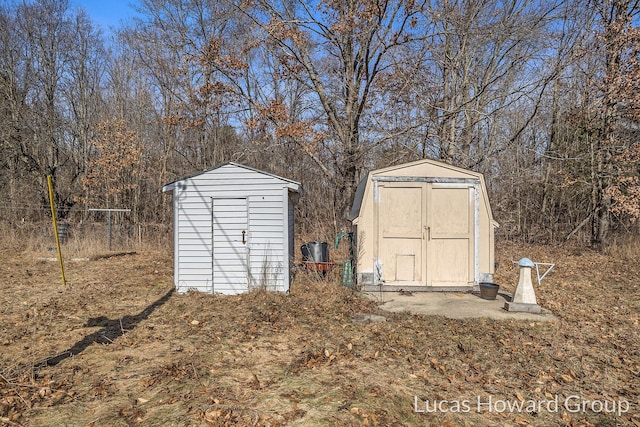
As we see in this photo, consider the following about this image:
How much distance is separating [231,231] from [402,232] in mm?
3331

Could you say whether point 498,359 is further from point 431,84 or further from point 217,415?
point 431,84

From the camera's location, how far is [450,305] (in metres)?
6.70

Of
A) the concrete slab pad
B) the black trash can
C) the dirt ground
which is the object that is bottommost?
the dirt ground

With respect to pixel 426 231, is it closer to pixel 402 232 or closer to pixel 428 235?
pixel 428 235

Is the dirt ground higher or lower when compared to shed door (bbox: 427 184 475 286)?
lower

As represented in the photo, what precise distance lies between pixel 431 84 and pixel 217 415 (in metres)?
14.0

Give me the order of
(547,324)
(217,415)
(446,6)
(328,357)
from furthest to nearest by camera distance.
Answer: (446,6)
(547,324)
(328,357)
(217,415)

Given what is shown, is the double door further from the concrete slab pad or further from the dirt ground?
the dirt ground

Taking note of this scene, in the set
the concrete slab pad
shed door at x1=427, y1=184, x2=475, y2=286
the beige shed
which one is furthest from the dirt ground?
shed door at x1=427, y1=184, x2=475, y2=286

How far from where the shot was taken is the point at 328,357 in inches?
173

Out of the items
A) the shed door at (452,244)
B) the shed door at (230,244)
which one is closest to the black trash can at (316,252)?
the shed door at (230,244)

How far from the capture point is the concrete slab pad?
20.0ft

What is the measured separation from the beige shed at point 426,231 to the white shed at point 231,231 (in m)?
1.63

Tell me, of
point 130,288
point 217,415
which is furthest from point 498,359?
point 130,288
